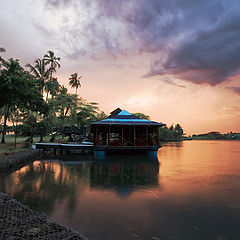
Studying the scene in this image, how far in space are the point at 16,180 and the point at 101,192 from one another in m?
5.39

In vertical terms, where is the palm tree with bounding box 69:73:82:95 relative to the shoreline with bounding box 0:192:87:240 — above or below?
above

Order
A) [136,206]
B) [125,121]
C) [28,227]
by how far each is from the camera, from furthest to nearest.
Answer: [125,121] < [136,206] < [28,227]

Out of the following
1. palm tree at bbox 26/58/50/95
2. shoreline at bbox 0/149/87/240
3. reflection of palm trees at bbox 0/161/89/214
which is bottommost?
reflection of palm trees at bbox 0/161/89/214

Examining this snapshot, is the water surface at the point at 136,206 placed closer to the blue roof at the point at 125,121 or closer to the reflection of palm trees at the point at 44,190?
the reflection of palm trees at the point at 44,190

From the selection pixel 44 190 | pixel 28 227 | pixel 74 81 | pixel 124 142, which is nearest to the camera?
pixel 28 227

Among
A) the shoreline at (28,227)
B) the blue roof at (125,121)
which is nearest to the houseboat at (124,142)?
the blue roof at (125,121)

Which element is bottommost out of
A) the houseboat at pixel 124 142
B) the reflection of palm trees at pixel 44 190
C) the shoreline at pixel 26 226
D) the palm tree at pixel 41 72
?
the reflection of palm trees at pixel 44 190

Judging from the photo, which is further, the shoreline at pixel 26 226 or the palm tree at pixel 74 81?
the palm tree at pixel 74 81

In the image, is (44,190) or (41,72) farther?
(41,72)

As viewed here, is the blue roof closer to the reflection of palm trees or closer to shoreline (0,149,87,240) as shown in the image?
the reflection of palm trees

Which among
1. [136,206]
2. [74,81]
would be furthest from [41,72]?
[136,206]

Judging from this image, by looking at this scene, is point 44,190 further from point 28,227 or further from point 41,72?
point 41,72

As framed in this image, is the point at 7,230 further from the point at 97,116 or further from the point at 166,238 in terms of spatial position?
the point at 97,116

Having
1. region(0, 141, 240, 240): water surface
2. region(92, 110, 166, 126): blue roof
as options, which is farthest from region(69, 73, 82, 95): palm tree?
region(0, 141, 240, 240): water surface
